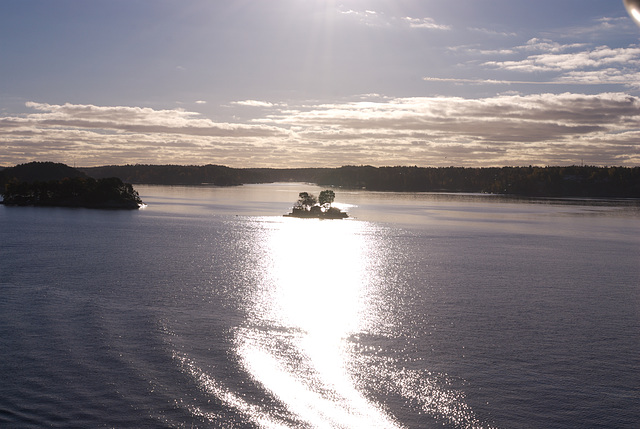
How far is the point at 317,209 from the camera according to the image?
6309 inches

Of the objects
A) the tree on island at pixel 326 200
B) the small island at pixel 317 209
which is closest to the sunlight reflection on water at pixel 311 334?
the small island at pixel 317 209

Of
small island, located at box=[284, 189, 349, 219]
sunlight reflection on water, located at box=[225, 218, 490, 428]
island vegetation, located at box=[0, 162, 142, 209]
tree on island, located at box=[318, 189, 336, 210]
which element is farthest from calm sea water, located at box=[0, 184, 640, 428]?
island vegetation, located at box=[0, 162, 142, 209]

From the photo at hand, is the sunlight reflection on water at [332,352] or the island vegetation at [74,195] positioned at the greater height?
the island vegetation at [74,195]

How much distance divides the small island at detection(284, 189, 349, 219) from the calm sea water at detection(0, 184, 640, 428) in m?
81.7

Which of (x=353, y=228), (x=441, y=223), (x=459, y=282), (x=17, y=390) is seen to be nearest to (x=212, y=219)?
(x=353, y=228)

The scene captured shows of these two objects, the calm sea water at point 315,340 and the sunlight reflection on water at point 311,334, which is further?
the sunlight reflection on water at point 311,334

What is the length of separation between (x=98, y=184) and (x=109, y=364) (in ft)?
547

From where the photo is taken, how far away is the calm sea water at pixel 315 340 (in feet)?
73.7

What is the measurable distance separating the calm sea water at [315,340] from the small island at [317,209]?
8169 cm

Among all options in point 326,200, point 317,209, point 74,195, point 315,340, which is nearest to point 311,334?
point 315,340

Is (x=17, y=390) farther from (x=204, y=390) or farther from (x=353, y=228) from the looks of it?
(x=353, y=228)

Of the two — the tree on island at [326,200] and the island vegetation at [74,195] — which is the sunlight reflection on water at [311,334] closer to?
the tree on island at [326,200]

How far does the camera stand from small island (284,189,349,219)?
15600cm

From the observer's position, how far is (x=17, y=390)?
2331 centimetres
